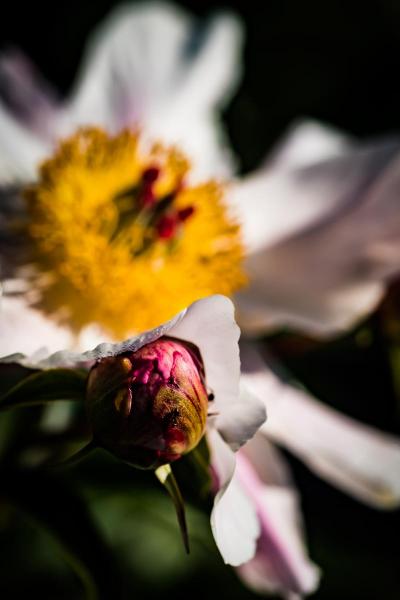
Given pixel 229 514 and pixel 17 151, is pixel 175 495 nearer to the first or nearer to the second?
pixel 229 514

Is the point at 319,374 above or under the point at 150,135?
under

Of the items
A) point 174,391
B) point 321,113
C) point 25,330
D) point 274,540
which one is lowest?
point 274,540

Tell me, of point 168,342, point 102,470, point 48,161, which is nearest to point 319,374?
point 102,470

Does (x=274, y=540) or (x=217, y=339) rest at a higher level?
(x=217, y=339)

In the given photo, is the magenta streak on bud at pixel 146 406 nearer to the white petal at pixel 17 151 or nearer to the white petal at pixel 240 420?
the white petal at pixel 240 420

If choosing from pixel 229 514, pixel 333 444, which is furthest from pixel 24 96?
pixel 229 514

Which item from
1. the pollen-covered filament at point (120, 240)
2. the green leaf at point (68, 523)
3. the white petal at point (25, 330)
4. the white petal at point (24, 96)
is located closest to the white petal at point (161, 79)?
the white petal at point (24, 96)

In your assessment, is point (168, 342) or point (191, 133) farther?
point (191, 133)

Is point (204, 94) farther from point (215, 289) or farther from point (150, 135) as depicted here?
point (215, 289)
